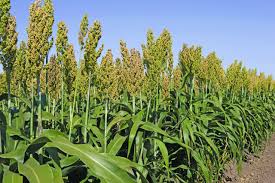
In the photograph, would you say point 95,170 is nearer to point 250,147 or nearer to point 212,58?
point 212,58

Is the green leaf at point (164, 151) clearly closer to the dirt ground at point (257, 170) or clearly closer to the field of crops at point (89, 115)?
the field of crops at point (89, 115)

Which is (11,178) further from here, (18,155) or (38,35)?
(38,35)

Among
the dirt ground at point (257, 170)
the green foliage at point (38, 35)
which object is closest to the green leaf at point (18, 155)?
the green foliage at point (38, 35)

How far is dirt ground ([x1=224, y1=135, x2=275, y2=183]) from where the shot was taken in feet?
18.9

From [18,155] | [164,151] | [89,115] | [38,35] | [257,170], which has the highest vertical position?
[38,35]

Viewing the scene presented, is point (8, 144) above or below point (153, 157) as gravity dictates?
above

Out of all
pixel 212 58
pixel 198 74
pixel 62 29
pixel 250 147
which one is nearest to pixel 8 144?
pixel 62 29

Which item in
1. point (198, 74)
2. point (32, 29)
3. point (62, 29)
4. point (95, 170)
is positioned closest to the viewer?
point (95, 170)

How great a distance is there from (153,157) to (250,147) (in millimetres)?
4637

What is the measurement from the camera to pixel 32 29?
2.19 m

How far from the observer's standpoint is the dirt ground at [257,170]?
5750mm

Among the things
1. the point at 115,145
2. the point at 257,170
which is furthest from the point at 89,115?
the point at 257,170

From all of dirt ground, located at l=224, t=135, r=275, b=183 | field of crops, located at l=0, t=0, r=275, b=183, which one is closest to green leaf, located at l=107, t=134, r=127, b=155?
field of crops, located at l=0, t=0, r=275, b=183

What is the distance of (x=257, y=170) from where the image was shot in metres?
6.45
